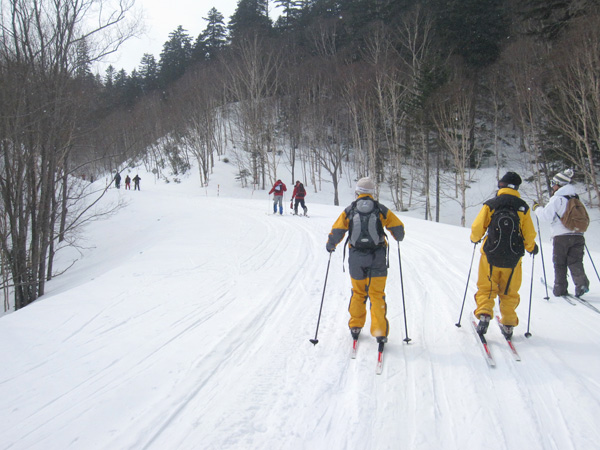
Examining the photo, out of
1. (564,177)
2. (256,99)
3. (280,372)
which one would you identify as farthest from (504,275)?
(256,99)

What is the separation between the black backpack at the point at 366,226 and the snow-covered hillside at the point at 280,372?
3.86 feet

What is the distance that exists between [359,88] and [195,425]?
3155 centimetres

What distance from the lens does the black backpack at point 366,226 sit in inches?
160

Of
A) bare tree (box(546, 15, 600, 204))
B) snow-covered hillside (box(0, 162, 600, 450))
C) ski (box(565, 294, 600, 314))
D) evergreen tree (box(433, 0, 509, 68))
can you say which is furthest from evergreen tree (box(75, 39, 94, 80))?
evergreen tree (box(433, 0, 509, 68))

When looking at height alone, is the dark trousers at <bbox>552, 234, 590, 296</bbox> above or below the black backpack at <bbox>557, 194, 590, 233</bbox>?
below

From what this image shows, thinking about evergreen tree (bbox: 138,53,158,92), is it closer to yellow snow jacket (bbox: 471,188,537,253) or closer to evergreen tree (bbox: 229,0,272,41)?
evergreen tree (bbox: 229,0,272,41)

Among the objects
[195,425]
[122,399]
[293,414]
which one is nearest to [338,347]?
[293,414]

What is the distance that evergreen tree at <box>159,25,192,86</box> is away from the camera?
2426 inches

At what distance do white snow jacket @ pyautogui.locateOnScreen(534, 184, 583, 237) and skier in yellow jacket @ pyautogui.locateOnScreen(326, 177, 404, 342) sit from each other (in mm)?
2913

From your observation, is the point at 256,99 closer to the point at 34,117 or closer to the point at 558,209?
the point at 34,117

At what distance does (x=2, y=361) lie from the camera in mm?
4094

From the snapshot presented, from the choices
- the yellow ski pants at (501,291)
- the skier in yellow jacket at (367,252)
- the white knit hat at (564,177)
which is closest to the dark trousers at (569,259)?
the white knit hat at (564,177)

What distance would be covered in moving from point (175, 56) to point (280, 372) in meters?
70.0

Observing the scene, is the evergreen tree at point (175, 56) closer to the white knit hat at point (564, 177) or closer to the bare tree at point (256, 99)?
the bare tree at point (256, 99)
